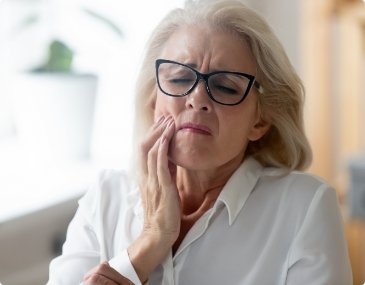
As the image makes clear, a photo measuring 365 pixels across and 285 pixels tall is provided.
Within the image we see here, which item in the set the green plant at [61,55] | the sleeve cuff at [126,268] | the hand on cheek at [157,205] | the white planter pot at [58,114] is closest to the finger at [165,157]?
the hand on cheek at [157,205]

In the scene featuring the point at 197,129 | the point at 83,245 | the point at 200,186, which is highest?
the point at 197,129

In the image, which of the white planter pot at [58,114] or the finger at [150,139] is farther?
the white planter pot at [58,114]

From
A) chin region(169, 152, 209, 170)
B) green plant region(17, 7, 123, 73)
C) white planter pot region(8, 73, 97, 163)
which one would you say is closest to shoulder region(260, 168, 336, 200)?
chin region(169, 152, 209, 170)

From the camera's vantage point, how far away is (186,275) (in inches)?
34.9

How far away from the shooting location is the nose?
2.70ft

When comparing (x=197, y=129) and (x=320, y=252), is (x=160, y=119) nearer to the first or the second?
(x=197, y=129)

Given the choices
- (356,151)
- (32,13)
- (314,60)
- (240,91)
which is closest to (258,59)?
(240,91)

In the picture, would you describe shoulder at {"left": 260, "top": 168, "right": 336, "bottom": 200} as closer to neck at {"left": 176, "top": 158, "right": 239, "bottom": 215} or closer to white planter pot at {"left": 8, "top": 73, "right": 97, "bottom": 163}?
neck at {"left": 176, "top": 158, "right": 239, "bottom": 215}

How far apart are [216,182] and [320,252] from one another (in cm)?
19

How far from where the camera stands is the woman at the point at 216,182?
838 mm

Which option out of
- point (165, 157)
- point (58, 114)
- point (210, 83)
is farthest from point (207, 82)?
point (58, 114)

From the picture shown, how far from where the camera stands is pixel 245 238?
2.91ft

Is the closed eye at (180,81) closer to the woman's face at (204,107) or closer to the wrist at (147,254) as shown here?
the woman's face at (204,107)

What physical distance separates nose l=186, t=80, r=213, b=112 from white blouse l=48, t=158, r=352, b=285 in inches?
5.6
